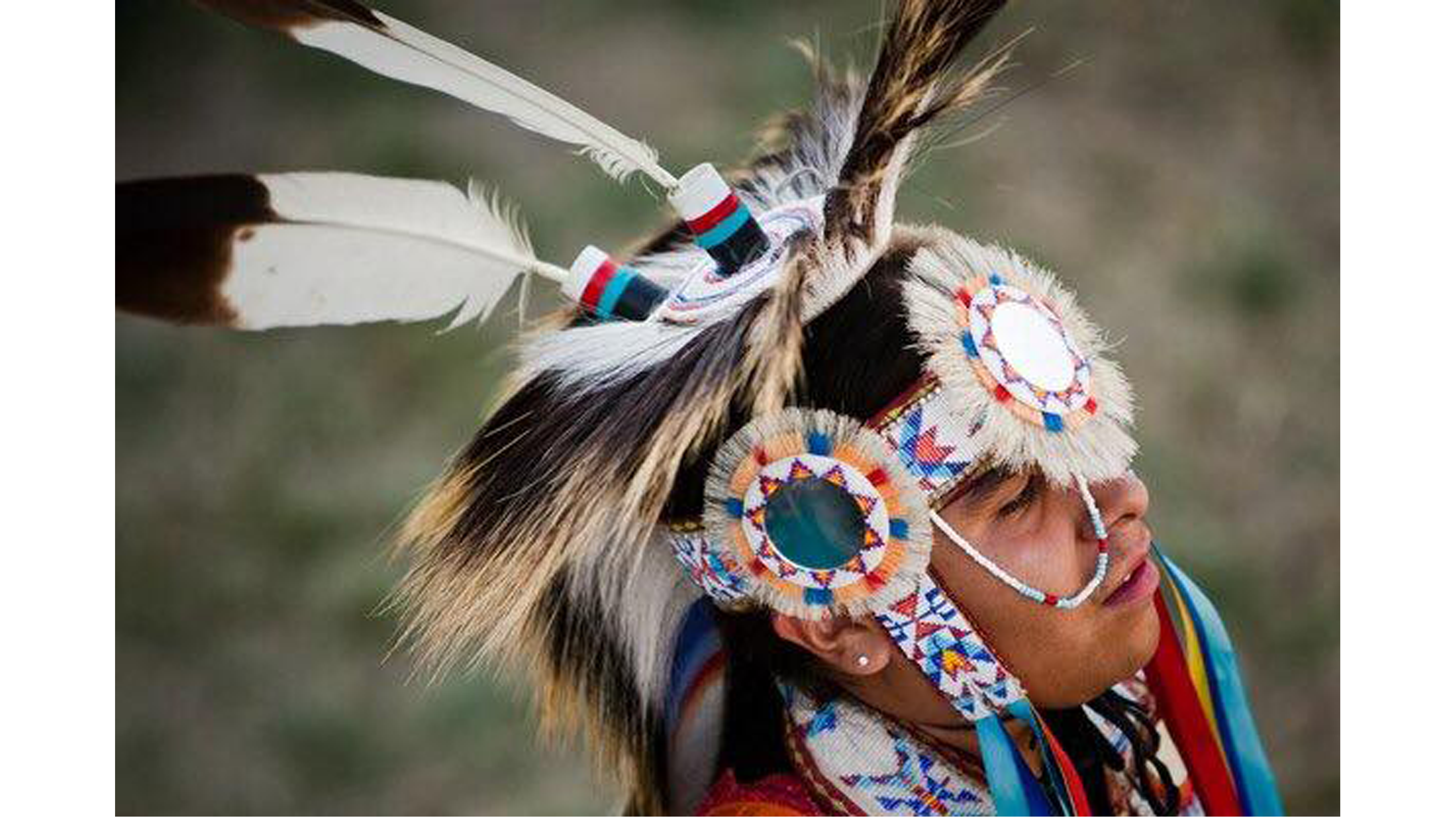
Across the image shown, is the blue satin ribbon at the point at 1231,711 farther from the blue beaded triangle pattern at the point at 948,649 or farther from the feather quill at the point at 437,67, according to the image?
the feather quill at the point at 437,67

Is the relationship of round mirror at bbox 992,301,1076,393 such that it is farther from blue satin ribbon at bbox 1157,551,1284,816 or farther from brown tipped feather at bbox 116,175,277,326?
brown tipped feather at bbox 116,175,277,326

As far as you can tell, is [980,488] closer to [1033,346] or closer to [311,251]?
[1033,346]

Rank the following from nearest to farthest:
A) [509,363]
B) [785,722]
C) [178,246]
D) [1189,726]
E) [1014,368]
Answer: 1. [178,246]
2. [1014,368]
3. [785,722]
4. [1189,726]
5. [509,363]

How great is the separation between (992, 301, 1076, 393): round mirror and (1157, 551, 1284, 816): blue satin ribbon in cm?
38

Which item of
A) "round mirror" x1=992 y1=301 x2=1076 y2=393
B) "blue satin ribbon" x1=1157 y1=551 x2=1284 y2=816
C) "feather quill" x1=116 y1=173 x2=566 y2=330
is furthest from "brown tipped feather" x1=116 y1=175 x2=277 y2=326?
"blue satin ribbon" x1=1157 y1=551 x2=1284 y2=816

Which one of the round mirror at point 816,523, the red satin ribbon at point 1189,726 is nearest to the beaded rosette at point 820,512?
the round mirror at point 816,523

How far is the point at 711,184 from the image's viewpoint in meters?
1.39

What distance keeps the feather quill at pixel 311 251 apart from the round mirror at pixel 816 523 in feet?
1.10

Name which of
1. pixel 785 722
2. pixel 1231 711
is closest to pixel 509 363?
pixel 785 722

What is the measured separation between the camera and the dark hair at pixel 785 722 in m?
1.53

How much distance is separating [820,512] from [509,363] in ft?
7.92

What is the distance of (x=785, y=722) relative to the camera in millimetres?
1579

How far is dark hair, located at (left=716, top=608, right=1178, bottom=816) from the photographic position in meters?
1.53
